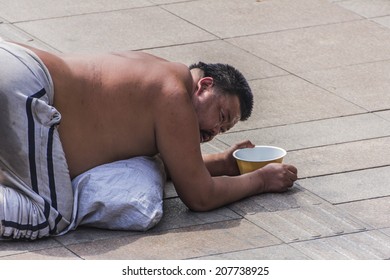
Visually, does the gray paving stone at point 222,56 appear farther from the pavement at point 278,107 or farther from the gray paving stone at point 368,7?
the gray paving stone at point 368,7

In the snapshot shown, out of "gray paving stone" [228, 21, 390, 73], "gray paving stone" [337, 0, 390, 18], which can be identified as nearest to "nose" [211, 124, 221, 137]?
"gray paving stone" [228, 21, 390, 73]

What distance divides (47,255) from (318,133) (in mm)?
2422

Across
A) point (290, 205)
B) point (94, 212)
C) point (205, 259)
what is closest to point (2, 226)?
point (94, 212)

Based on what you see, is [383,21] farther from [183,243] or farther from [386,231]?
[183,243]

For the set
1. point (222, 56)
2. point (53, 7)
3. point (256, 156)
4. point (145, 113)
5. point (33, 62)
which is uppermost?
point (33, 62)

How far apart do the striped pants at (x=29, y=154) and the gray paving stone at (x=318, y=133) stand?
175 centimetres

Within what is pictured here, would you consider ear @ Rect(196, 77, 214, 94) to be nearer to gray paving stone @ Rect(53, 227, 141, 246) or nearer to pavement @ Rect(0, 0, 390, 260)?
pavement @ Rect(0, 0, 390, 260)

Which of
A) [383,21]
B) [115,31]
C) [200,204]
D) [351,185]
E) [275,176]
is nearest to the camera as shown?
[200,204]

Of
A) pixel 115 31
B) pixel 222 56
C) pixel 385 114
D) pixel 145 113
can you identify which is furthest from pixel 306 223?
pixel 115 31

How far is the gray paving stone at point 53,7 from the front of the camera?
31.9 feet

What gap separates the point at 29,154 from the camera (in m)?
5.78

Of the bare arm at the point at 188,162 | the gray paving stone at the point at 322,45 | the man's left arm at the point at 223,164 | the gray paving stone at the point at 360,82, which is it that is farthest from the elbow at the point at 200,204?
the gray paving stone at the point at 322,45

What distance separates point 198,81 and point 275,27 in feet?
11.3
